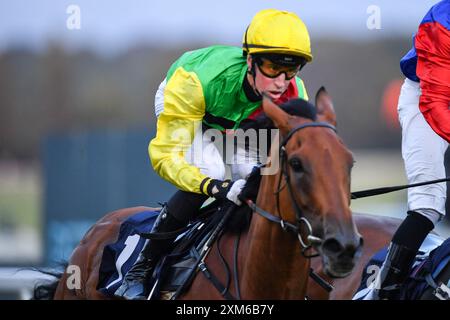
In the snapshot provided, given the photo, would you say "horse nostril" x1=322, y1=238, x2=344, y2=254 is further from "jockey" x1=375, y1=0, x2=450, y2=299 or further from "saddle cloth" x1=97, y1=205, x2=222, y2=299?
"jockey" x1=375, y1=0, x2=450, y2=299

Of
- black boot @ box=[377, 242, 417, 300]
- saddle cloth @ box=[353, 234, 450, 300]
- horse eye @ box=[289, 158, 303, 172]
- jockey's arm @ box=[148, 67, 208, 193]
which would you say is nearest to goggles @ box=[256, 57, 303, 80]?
jockey's arm @ box=[148, 67, 208, 193]

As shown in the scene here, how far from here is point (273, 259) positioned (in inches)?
146

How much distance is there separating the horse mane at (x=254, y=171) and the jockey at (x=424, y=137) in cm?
77

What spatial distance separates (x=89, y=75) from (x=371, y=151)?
833cm

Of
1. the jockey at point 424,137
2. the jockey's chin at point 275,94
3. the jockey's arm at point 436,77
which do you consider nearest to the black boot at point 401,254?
the jockey at point 424,137

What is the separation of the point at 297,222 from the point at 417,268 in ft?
3.79

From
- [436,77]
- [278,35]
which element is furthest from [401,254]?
[278,35]

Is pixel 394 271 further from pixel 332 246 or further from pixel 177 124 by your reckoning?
pixel 177 124

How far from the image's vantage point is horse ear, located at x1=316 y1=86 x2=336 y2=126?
3617 millimetres

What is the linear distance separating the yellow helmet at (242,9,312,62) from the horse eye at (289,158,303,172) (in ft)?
2.30

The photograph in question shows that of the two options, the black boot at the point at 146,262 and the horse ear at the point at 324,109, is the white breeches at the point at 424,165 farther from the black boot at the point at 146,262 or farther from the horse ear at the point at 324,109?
the black boot at the point at 146,262

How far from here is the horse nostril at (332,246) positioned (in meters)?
3.30
